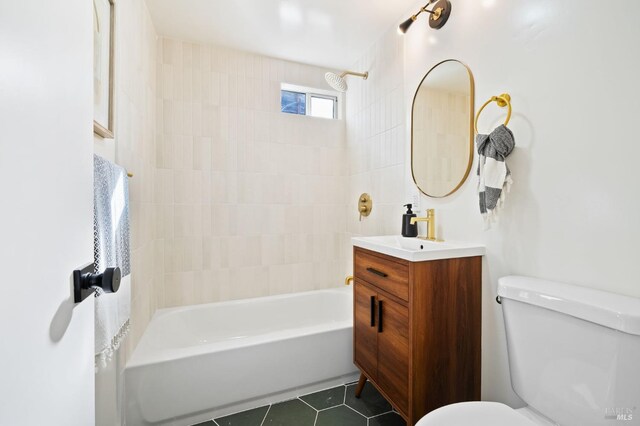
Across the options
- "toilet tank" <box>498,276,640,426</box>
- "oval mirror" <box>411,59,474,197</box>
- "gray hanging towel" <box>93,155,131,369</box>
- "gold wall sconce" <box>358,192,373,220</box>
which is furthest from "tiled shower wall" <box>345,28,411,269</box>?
"gray hanging towel" <box>93,155,131,369</box>

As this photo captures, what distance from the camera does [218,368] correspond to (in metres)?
1.56

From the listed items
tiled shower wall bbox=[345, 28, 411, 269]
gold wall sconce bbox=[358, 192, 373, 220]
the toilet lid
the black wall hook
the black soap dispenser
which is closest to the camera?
the black wall hook

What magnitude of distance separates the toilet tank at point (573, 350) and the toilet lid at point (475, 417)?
0.11 meters

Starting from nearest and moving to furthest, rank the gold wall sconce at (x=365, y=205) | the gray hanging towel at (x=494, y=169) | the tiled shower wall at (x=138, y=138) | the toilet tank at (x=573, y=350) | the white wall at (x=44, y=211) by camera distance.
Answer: the white wall at (x=44, y=211), the toilet tank at (x=573, y=350), the gray hanging towel at (x=494, y=169), the tiled shower wall at (x=138, y=138), the gold wall sconce at (x=365, y=205)

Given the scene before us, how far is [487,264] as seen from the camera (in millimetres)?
1334

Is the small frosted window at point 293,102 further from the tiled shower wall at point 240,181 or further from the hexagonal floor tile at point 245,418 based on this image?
the hexagonal floor tile at point 245,418

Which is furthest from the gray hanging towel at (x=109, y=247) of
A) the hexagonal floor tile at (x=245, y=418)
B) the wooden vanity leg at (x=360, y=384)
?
the wooden vanity leg at (x=360, y=384)

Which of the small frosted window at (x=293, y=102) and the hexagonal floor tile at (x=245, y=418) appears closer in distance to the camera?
the hexagonal floor tile at (x=245, y=418)

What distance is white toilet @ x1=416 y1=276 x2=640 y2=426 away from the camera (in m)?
0.74

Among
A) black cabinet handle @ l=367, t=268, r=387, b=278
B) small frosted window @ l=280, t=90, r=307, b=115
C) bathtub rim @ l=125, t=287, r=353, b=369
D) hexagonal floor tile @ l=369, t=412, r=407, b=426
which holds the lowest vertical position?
hexagonal floor tile @ l=369, t=412, r=407, b=426

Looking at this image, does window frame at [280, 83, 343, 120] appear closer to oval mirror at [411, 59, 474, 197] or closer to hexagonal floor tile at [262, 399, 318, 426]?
oval mirror at [411, 59, 474, 197]

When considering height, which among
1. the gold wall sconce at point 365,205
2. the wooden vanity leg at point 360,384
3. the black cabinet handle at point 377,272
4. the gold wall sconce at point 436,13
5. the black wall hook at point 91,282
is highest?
the gold wall sconce at point 436,13

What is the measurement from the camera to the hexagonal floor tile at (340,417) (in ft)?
4.95

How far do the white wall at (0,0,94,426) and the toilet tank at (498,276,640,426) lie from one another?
1.22 metres
